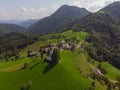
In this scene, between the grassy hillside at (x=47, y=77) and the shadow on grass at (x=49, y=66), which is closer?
the grassy hillside at (x=47, y=77)

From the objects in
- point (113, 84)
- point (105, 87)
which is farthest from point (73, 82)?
point (113, 84)

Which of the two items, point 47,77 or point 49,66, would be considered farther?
point 49,66

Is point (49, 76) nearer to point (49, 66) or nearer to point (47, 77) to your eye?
point (47, 77)

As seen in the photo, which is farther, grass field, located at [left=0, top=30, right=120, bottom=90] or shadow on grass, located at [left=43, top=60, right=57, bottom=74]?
shadow on grass, located at [left=43, top=60, right=57, bottom=74]

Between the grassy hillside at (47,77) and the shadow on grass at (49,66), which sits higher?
the shadow on grass at (49,66)

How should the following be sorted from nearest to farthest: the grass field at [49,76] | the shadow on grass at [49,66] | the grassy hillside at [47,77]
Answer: the grassy hillside at [47,77], the grass field at [49,76], the shadow on grass at [49,66]

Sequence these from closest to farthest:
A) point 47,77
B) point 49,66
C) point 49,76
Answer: point 47,77 < point 49,76 < point 49,66

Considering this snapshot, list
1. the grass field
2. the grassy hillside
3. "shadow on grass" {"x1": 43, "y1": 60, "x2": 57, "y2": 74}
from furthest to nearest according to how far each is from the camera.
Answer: "shadow on grass" {"x1": 43, "y1": 60, "x2": 57, "y2": 74} < the grass field < the grassy hillside

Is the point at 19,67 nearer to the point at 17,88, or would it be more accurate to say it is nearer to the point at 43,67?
the point at 43,67

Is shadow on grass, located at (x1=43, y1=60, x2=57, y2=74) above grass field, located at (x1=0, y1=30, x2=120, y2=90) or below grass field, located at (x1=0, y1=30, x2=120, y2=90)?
above

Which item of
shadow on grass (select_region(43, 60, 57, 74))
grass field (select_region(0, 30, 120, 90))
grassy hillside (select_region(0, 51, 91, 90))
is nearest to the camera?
grassy hillside (select_region(0, 51, 91, 90))

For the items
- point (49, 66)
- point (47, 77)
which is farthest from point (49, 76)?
point (49, 66)
